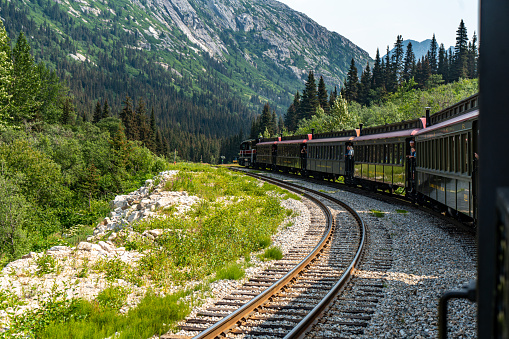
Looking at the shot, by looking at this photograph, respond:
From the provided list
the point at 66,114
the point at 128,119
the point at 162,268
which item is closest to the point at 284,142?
the point at 162,268

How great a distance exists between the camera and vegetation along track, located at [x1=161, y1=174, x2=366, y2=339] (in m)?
6.26

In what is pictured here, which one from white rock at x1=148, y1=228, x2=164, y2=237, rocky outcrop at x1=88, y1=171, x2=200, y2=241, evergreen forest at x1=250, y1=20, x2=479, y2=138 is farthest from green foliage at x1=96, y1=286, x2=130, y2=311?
evergreen forest at x1=250, y1=20, x2=479, y2=138

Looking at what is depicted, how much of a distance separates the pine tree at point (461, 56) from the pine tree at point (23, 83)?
102m

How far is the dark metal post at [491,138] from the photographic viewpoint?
1719 mm

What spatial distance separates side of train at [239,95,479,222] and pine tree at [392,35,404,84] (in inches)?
3161

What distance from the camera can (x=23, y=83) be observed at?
53750 mm

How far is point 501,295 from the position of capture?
165 cm

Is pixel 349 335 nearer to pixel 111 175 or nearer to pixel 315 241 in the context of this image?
pixel 315 241

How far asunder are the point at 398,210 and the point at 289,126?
324ft

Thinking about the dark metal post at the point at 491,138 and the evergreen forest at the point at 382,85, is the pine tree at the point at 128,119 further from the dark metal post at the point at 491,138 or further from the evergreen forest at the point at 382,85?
the dark metal post at the point at 491,138

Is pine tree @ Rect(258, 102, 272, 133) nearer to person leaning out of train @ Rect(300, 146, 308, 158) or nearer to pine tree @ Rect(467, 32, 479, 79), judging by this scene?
pine tree @ Rect(467, 32, 479, 79)

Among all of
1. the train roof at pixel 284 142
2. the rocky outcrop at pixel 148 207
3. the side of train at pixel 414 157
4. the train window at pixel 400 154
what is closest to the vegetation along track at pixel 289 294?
the side of train at pixel 414 157

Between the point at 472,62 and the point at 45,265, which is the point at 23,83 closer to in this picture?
the point at 45,265

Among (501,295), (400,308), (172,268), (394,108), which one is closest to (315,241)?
(172,268)
